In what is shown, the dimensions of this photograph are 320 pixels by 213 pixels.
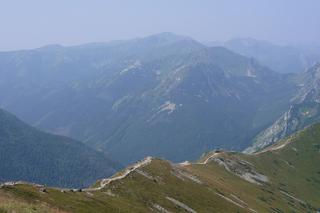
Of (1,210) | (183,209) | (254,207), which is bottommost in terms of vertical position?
(254,207)

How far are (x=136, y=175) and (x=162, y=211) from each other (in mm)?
22106

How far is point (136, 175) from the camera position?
453 feet

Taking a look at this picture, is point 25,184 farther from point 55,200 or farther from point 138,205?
point 138,205

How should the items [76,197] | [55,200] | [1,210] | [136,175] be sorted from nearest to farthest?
[1,210], [55,200], [76,197], [136,175]

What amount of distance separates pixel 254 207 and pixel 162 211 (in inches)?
2495

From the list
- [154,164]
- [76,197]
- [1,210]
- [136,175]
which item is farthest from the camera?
[154,164]

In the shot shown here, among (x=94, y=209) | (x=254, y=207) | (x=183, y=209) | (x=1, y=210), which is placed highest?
(x=1, y=210)

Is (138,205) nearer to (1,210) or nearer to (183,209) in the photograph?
(183,209)

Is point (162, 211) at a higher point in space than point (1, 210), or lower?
lower

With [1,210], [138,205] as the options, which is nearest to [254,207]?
[138,205]

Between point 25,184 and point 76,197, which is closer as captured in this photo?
Answer: point 25,184

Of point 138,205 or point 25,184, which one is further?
point 138,205

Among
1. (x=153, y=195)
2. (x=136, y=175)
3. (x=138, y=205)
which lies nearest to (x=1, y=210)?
(x=138, y=205)

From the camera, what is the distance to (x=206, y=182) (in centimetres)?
17138
